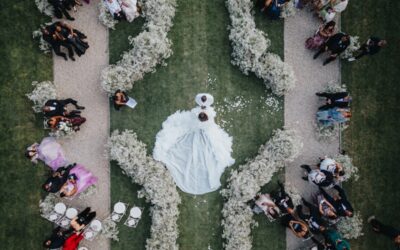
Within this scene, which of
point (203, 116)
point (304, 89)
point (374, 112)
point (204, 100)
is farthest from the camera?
point (374, 112)

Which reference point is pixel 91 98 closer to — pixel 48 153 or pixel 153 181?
pixel 48 153

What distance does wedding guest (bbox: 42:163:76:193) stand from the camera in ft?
46.7

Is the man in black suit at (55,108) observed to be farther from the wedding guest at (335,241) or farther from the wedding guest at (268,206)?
the wedding guest at (335,241)

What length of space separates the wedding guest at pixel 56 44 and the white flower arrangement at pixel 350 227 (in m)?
9.78

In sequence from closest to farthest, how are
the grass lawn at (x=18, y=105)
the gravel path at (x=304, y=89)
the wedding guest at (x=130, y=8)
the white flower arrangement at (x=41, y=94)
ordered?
the wedding guest at (x=130, y=8) < the white flower arrangement at (x=41, y=94) < the grass lawn at (x=18, y=105) < the gravel path at (x=304, y=89)

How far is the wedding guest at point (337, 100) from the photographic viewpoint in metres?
14.5

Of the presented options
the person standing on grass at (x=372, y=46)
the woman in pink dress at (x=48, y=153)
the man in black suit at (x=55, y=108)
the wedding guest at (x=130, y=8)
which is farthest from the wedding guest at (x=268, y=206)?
the wedding guest at (x=130, y=8)

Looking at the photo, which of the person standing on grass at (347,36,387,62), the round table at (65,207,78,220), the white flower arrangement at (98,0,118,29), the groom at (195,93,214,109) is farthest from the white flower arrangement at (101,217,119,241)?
the person standing on grass at (347,36,387,62)

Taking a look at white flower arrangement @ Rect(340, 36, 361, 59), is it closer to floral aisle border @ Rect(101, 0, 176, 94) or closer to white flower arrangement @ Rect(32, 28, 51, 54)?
floral aisle border @ Rect(101, 0, 176, 94)

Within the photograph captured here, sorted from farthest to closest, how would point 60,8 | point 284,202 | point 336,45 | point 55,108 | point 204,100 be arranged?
point 284,202 → point 60,8 → point 336,45 → point 55,108 → point 204,100

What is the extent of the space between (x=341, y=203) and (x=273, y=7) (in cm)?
618

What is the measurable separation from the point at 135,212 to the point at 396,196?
8.33 metres

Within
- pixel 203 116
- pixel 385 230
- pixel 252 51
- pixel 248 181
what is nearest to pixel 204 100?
pixel 203 116

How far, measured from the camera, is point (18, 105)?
15.1 metres
